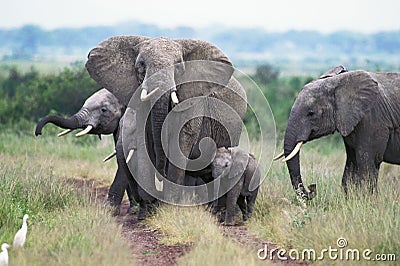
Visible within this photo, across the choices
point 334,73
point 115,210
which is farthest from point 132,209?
point 334,73

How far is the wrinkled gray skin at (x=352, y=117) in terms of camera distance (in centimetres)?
923

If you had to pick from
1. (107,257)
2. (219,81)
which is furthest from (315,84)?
(107,257)

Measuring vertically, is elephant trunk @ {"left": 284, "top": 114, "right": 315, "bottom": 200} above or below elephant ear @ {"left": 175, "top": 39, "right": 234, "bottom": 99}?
below

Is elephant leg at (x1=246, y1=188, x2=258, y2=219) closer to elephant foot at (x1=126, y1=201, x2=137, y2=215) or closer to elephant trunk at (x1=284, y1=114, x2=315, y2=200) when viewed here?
elephant trunk at (x1=284, y1=114, x2=315, y2=200)

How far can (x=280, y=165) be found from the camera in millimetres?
12344

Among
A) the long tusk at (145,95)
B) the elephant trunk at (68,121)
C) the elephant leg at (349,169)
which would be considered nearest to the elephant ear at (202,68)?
the long tusk at (145,95)

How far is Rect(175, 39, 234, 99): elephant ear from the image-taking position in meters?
9.06

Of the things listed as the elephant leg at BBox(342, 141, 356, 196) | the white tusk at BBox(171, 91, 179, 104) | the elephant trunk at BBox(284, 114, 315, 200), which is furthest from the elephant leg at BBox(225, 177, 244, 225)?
the white tusk at BBox(171, 91, 179, 104)

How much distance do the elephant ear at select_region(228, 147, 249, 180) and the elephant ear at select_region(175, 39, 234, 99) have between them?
30.6 inches

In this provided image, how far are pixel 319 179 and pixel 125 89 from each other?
279cm

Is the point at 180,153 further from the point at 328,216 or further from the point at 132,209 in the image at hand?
the point at 328,216

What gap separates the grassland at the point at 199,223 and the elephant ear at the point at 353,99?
2.65ft

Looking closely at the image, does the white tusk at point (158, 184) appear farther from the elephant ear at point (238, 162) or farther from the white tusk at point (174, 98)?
the white tusk at point (174, 98)

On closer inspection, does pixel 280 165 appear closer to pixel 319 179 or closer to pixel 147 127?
pixel 319 179
